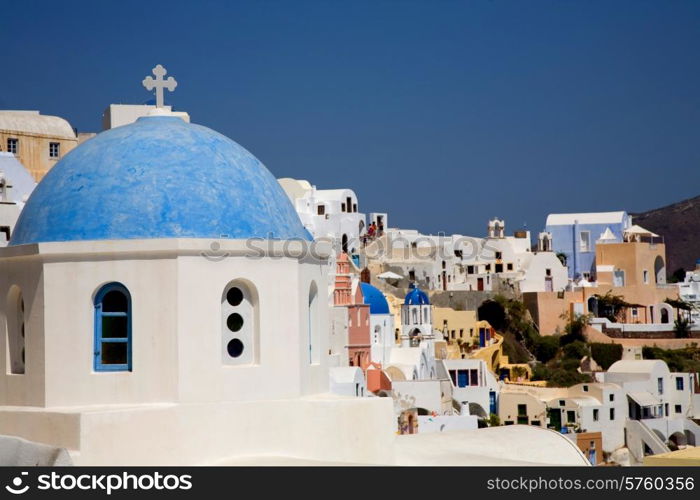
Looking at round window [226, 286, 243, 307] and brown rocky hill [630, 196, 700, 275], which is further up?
brown rocky hill [630, 196, 700, 275]

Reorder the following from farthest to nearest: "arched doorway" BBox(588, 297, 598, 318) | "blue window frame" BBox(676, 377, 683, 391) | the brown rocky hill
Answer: the brown rocky hill
"arched doorway" BBox(588, 297, 598, 318)
"blue window frame" BBox(676, 377, 683, 391)

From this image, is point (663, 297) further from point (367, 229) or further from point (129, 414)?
point (129, 414)

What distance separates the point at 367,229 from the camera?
2756 inches

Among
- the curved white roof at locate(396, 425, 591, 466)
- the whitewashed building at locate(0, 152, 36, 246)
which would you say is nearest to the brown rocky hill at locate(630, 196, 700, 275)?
the whitewashed building at locate(0, 152, 36, 246)

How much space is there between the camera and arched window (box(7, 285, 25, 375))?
1216cm

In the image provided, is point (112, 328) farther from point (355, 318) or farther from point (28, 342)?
point (355, 318)

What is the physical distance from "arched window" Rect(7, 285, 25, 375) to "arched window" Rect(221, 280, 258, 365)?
1827 mm

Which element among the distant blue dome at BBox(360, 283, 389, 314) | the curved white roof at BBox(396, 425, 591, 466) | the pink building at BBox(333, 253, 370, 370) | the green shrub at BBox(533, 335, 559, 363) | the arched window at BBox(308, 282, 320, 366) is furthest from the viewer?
the green shrub at BBox(533, 335, 559, 363)

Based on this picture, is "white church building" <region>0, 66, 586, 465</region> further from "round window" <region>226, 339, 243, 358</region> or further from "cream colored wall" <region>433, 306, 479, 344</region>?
"cream colored wall" <region>433, 306, 479, 344</region>

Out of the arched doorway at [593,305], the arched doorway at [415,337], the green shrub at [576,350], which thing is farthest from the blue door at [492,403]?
the arched doorway at [593,305]

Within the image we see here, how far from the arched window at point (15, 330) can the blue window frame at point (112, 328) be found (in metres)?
0.91

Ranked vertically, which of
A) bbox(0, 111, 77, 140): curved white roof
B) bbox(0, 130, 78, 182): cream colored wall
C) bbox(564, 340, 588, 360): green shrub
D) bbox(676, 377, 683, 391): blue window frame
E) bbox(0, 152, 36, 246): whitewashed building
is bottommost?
bbox(676, 377, 683, 391): blue window frame
